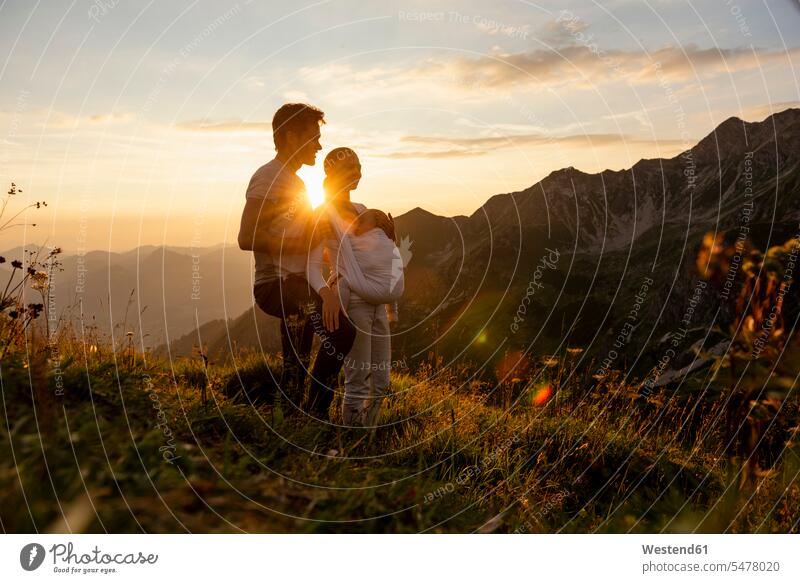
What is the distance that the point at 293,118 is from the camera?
656cm

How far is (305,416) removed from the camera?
21.1ft

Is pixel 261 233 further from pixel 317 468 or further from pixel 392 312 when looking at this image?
pixel 317 468

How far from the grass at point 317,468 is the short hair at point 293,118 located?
2.66 m

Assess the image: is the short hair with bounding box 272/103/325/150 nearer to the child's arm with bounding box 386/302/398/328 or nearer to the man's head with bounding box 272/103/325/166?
the man's head with bounding box 272/103/325/166

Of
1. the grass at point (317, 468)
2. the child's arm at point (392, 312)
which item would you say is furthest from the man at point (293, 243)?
the grass at point (317, 468)

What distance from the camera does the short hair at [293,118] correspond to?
652 cm

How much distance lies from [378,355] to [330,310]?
841 millimetres

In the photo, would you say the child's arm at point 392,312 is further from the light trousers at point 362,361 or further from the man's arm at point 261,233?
the man's arm at point 261,233

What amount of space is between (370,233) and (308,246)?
25.6 inches

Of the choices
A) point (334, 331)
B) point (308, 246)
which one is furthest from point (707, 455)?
point (308, 246)

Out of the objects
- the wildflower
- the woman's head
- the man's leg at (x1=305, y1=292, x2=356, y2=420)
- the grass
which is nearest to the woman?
the woman's head
